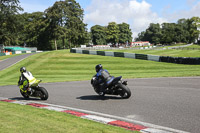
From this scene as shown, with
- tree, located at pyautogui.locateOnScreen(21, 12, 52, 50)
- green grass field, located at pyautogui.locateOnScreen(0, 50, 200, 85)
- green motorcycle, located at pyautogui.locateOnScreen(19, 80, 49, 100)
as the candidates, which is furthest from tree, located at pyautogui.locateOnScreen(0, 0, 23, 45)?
green motorcycle, located at pyautogui.locateOnScreen(19, 80, 49, 100)

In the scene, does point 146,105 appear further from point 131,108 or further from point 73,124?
point 73,124

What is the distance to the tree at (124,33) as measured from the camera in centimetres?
13462

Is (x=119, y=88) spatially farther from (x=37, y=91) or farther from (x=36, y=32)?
(x=36, y=32)

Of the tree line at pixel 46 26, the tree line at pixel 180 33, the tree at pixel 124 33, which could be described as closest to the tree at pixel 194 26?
the tree line at pixel 180 33

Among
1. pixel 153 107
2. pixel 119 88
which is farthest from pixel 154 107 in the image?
pixel 119 88

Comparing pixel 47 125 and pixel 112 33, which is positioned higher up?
pixel 112 33

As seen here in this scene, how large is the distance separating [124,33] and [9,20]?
288 ft

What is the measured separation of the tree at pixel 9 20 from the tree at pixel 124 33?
81520 mm

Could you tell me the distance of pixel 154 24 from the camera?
163750mm

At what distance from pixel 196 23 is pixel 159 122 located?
121 meters

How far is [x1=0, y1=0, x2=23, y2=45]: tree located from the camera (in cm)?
5791

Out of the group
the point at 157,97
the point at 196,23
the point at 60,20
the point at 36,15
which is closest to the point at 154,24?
the point at 196,23

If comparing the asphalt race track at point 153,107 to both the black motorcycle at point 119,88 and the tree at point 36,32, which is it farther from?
the tree at point 36,32

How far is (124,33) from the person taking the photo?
137250 millimetres
